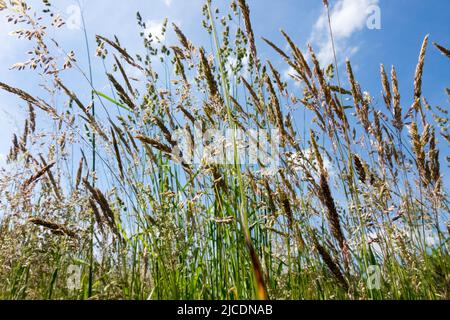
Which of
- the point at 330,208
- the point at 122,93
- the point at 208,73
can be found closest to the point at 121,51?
the point at 122,93

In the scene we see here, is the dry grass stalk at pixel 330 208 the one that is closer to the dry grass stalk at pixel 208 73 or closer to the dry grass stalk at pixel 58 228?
the dry grass stalk at pixel 208 73

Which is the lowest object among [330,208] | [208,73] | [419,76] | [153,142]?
[330,208]

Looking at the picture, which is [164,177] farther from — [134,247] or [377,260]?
[377,260]

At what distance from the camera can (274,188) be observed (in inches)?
80.8

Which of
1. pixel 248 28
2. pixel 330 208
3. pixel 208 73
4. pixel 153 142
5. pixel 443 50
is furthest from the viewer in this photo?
pixel 443 50

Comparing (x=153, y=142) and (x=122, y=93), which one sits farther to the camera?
(x=122, y=93)

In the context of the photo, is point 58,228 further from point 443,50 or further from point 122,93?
point 443,50

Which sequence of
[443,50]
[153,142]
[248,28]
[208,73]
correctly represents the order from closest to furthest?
[153,142], [208,73], [248,28], [443,50]

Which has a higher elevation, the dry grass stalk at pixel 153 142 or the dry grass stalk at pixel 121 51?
the dry grass stalk at pixel 121 51

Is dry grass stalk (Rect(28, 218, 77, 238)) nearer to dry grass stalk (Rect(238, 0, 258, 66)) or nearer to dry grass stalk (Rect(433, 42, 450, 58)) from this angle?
dry grass stalk (Rect(238, 0, 258, 66))

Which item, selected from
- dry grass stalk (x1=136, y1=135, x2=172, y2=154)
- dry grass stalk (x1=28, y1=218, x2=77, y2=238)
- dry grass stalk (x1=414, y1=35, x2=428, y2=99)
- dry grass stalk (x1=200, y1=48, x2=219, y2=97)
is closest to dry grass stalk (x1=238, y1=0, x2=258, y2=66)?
dry grass stalk (x1=200, y1=48, x2=219, y2=97)

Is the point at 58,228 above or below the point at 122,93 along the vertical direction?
below

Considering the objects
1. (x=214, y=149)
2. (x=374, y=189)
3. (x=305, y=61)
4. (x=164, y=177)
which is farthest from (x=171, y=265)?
(x=305, y=61)

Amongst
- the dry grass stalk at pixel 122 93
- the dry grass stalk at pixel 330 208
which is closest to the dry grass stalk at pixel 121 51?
the dry grass stalk at pixel 122 93
